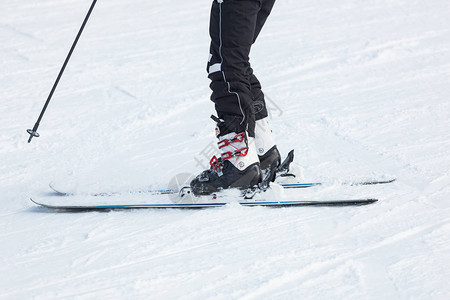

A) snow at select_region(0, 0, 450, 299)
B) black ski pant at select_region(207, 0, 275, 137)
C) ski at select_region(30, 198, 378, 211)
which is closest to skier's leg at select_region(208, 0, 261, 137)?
black ski pant at select_region(207, 0, 275, 137)

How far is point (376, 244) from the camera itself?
6.58 ft

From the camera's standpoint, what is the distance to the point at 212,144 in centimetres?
326

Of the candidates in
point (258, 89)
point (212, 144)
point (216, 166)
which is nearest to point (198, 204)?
point (216, 166)

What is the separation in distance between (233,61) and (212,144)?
3.51 feet

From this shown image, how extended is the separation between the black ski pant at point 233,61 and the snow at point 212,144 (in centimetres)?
44

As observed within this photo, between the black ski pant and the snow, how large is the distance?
44 centimetres

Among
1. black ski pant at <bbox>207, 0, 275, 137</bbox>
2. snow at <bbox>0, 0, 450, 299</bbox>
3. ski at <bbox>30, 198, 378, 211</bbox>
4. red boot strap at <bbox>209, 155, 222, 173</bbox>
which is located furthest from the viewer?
red boot strap at <bbox>209, 155, 222, 173</bbox>

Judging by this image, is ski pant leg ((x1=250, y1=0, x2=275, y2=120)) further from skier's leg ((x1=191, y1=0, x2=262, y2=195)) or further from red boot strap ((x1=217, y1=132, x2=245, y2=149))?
red boot strap ((x1=217, y1=132, x2=245, y2=149))

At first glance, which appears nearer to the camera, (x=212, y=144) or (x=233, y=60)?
(x=233, y=60)

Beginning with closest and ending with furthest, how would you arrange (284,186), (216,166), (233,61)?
1. (233,61)
2. (216,166)
3. (284,186)

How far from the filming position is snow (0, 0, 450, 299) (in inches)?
73.7

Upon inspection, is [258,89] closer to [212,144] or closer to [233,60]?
[233,60]

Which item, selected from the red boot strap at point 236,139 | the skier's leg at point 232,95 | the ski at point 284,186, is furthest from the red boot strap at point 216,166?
the ski at point 284,186

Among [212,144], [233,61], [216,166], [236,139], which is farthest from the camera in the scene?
[212,144]
